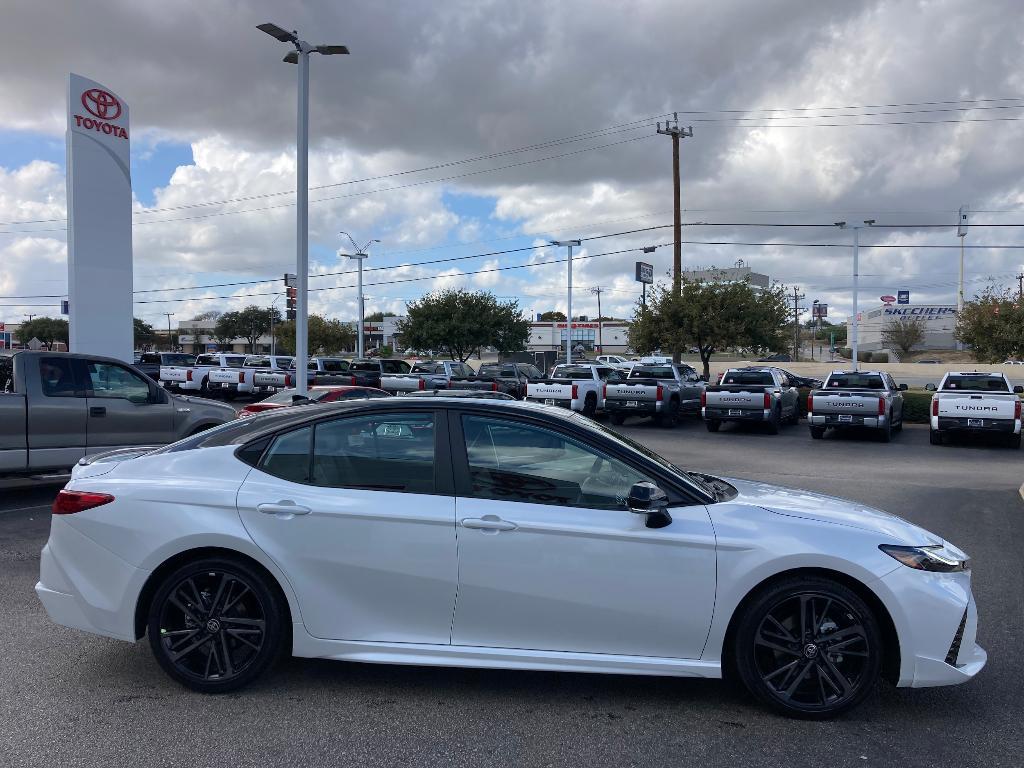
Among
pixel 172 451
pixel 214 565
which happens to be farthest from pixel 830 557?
pixel 172 451

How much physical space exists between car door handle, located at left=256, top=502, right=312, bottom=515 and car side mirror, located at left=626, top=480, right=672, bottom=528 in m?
1.63

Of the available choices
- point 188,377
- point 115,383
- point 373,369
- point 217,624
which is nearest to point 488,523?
point 217,624

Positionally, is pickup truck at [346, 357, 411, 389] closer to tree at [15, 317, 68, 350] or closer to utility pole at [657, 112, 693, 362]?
utility pole at [657, 112, 693, 362]

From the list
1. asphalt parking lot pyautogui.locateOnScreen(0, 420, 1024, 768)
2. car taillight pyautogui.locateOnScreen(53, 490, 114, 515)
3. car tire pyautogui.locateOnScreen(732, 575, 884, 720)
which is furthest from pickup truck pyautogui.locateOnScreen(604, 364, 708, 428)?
car taillight pyautogui.locateOnScreen(53, 490, 114, 515)

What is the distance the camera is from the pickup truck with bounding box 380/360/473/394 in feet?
88.1

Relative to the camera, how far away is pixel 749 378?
888 inches

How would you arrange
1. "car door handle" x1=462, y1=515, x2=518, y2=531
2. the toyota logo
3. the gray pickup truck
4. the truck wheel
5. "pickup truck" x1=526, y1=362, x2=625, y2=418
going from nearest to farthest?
"car door handle" x1=462, y1=515, x2=518, y2=531
the gray pickup truck
"pickup truck" x1=526, y1=362, x2=625, y2=418
the toyota logo
the truck wheel

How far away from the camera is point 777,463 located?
1503cm

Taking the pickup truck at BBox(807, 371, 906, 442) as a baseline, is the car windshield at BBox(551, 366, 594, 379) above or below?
above

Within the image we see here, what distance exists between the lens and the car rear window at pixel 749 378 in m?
22.3

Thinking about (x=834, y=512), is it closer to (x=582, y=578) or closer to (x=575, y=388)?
(x=582, y=578)

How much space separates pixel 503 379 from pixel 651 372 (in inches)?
233

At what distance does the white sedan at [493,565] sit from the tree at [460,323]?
4250cm

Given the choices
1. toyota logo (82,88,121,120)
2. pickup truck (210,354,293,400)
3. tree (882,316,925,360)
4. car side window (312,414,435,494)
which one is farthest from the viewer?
tree (882,316,925,360)
